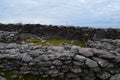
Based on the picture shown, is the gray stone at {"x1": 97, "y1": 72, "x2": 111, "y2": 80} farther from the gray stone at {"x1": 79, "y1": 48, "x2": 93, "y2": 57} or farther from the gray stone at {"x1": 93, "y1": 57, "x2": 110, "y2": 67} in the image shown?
the gray stone at {"x1": 79, "y1": 48, "x2": 93, "y2": 57}

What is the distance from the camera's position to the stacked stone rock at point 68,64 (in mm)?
10656

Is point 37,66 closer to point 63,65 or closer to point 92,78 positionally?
point 63,65

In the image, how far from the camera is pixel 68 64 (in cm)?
1070

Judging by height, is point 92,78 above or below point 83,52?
below

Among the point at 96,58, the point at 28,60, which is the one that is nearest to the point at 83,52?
the point at 96,58

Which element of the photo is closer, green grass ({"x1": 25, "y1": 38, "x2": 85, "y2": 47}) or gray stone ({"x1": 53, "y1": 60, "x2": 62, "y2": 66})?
gray stone ({"x1": 53, "y1": 60, "x2": 62, "y2": 66})

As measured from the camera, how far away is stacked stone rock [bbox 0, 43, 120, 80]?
10.7 meters

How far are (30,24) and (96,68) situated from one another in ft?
35.5

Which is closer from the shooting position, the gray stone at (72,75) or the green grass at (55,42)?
the gray stone at (72,75)

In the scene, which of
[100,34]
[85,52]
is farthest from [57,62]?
[100,34]

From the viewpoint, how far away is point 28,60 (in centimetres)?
1085

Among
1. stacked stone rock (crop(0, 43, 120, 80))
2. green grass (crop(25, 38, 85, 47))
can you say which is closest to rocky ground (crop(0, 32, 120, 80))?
stacked stone rock (crop(0, 43, 120, 80))

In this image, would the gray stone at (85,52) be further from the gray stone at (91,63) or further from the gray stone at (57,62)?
the gray stone at (57,62)

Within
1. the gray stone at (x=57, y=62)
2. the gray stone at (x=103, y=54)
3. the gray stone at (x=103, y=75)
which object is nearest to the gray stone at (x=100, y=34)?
the gray stone at (x=103, y=54)
